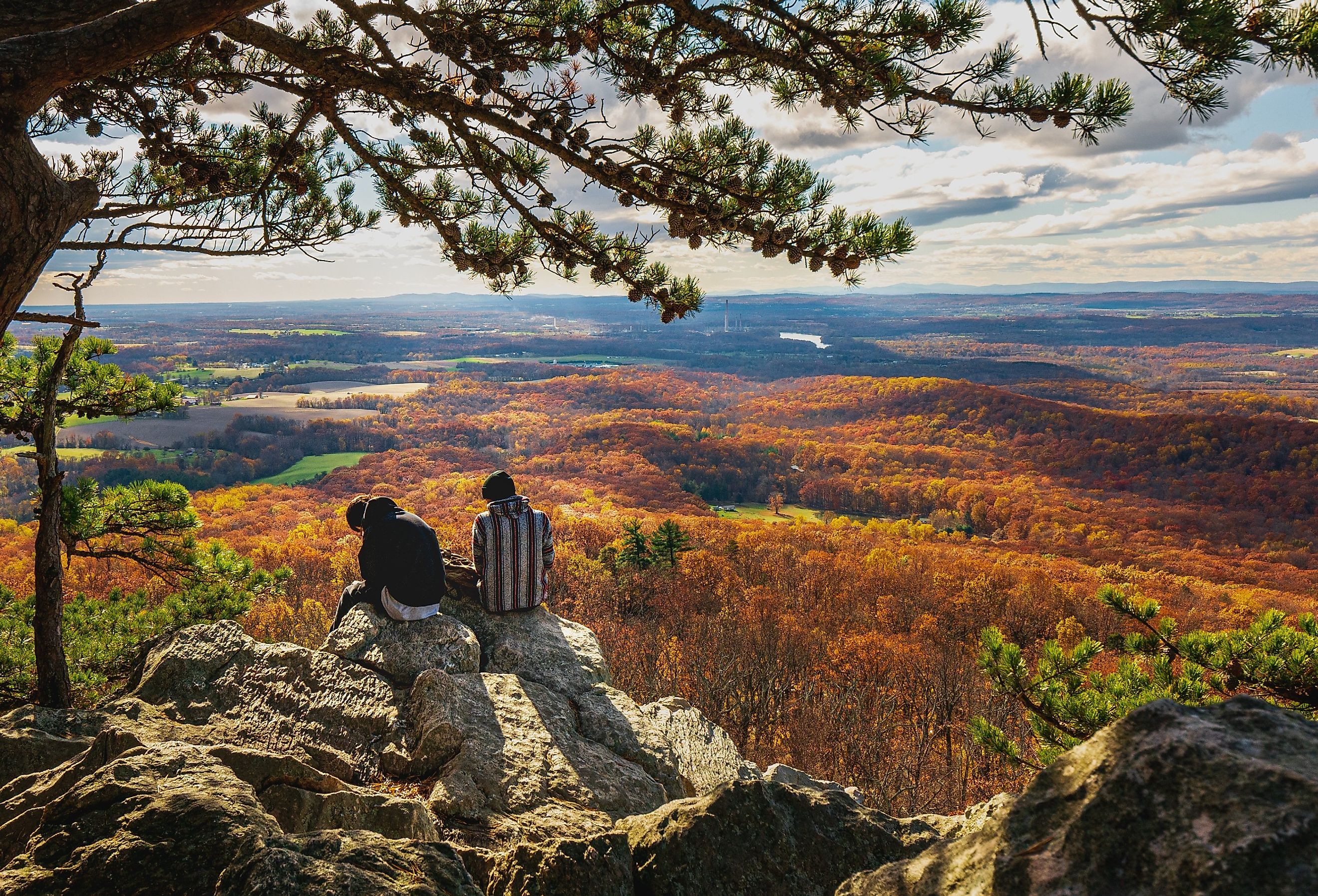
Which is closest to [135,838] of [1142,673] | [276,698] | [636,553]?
[276,698]

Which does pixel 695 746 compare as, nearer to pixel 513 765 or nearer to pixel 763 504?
pixel 513 765

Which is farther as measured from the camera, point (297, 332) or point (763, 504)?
point (297, 332)

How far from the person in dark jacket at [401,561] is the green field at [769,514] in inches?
1892

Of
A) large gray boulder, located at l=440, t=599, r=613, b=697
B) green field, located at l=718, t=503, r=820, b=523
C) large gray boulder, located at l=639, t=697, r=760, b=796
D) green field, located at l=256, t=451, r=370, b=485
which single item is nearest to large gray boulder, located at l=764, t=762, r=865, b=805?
large gray boulder, located at l=639, t=697, r=760, b=796

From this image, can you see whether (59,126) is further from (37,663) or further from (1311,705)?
(1311,705)

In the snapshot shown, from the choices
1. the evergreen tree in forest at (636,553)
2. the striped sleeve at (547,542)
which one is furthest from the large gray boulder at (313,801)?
the evergreen tree in forest at (636,553)

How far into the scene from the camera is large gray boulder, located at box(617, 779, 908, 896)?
6.53ft

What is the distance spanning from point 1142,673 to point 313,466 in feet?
242

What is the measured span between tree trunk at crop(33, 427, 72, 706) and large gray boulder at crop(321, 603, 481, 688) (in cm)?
146

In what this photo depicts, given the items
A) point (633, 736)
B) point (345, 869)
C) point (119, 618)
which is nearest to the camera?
point (345, 869)

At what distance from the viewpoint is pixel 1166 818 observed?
3.57 ft

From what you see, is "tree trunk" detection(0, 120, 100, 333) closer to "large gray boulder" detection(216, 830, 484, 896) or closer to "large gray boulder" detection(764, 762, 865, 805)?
"large gray boulder" detection(216, 830, 484, 896)

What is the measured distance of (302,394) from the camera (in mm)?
103688

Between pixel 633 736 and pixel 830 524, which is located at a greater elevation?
pixel 633 736
